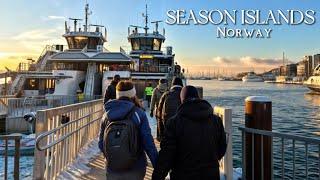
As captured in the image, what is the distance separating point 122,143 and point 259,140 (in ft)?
7.78

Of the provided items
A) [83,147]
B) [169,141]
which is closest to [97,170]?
[83,147]

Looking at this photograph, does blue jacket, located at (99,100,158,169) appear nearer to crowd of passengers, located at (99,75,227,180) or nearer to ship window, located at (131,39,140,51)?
crowd of passengers, located at (99,75,227,180)

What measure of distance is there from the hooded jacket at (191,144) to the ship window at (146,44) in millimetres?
44225

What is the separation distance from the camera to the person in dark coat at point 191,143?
3805 millimetres

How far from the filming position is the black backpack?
398cm

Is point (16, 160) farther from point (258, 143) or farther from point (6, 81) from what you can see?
point (6, 81)

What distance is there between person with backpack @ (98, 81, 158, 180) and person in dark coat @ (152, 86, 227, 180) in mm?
292

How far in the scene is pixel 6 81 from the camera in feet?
117

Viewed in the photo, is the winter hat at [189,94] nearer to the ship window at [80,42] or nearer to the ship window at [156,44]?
the ship window at [80,42]

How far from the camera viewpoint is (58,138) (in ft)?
22.1

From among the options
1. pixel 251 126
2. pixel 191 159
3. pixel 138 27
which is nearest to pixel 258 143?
pixel 251 126

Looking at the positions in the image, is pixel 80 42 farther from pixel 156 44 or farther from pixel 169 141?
pixel 169 141

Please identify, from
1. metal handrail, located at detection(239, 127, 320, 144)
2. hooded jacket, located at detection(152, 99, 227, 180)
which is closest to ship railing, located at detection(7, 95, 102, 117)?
metal handrail, located at detection(239, 127, 320, 144)

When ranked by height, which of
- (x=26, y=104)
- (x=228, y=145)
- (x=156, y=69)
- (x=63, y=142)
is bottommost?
(x=26, y=104)
